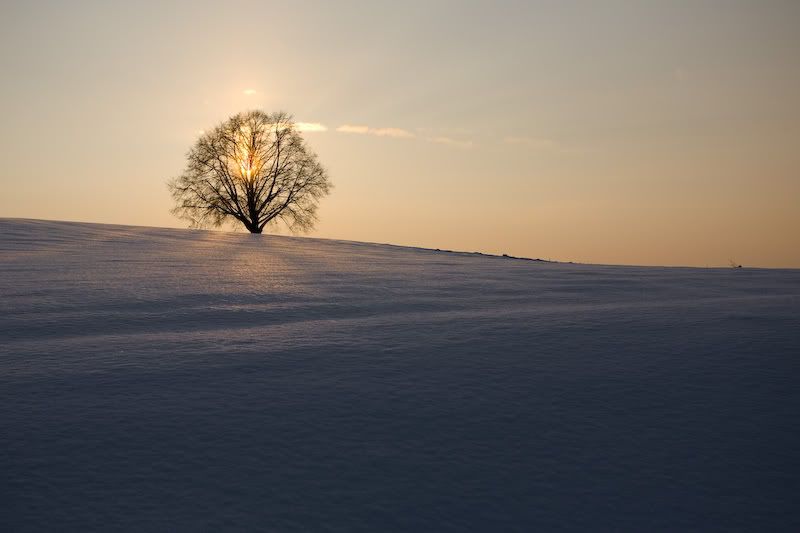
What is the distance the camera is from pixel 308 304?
14.9ft

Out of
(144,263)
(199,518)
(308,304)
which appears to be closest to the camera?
(199,518)

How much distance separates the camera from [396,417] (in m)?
2.23

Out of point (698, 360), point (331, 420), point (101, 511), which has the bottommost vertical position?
point (101, 511)

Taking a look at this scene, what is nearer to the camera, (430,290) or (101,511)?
(101,511)

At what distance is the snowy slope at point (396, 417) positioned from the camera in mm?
1701

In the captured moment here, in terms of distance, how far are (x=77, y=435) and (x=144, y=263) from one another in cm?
541

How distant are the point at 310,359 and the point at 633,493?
5.19ft

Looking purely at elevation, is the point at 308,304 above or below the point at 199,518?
above

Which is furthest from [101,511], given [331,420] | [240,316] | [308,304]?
[308,304]

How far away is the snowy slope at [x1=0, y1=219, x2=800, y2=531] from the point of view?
1.70m

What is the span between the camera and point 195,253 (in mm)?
8930

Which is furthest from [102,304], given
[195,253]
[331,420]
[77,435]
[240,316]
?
[195,253]

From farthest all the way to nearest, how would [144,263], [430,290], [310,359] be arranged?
[144,263] < [430,290] < [310,359]

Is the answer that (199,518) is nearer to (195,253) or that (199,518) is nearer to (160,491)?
(160,491)
